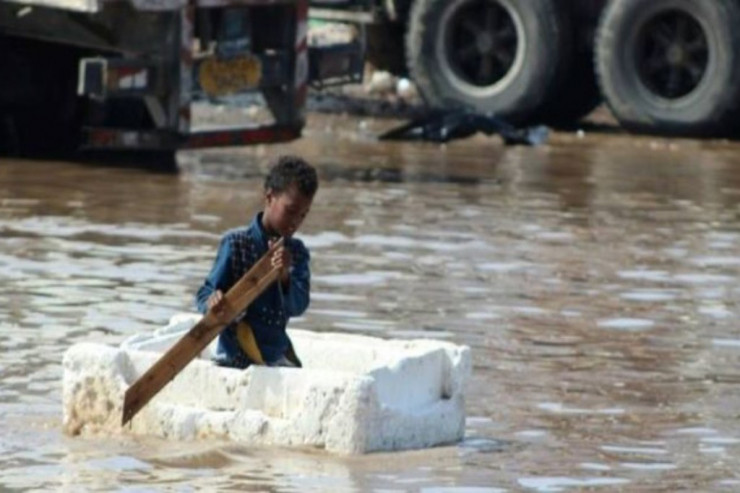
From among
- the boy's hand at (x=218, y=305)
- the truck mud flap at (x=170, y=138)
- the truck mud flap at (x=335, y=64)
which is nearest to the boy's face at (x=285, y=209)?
the boy's hand at (x=218, y=305)

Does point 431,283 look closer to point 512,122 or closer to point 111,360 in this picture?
point 111,360

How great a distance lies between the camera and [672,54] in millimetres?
19234

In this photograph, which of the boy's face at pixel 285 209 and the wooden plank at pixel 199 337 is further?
the boy's face at pixel 285 209

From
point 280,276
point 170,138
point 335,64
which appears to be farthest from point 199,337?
point 335,64

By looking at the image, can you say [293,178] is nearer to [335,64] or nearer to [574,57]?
[335,64]

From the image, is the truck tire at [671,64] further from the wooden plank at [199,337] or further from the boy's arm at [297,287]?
the wooden plank at [199,337]

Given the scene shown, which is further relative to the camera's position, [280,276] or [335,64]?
[335,64]

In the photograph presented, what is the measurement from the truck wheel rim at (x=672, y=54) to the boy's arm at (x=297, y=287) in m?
11.2

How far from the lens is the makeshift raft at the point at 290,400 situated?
8070 mm

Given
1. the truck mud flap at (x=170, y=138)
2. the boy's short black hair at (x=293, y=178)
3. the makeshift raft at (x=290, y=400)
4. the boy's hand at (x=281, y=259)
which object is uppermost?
the boy's short black hair at (x=293, y=178)

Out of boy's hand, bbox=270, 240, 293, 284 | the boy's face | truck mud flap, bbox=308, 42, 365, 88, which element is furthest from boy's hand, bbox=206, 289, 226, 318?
truck mud flap, bbox=308, 42, 365, 88

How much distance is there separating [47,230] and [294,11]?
12.8ft

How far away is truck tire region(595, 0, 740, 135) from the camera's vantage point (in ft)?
61.9

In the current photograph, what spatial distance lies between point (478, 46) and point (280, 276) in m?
12.0
